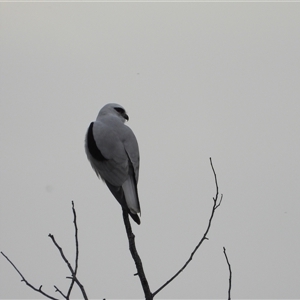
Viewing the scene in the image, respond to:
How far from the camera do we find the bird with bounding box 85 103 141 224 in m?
4.29

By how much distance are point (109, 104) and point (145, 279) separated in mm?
2811

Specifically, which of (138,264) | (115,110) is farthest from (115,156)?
(138,264)

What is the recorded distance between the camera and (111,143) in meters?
4.43

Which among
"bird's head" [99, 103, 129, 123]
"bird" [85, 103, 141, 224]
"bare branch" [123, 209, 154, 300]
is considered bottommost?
"bare branch" [123, 209, 154, 300]

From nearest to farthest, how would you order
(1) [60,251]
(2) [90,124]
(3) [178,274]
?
(1) [60,251] < (3) [178,274] < (2) [90,124]

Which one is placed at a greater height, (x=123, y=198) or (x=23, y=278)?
(x=123, y=198)

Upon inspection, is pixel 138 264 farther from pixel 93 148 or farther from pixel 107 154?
pixel 93 148

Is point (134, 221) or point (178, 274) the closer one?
point (178, 274)

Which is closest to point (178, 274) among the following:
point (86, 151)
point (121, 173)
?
point (121, 173)

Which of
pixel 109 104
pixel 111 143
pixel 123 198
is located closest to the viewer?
pixel 123 198

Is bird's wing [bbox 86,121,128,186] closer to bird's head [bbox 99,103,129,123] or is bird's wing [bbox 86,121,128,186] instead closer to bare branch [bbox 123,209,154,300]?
Answer: bird's head [bbox 99,103,129,123]

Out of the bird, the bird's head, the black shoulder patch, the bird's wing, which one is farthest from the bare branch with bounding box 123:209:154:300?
the bird's head

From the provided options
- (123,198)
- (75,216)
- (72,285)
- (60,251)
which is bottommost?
(72,285)

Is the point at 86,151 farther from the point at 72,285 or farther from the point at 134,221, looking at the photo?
the point at 72,285
